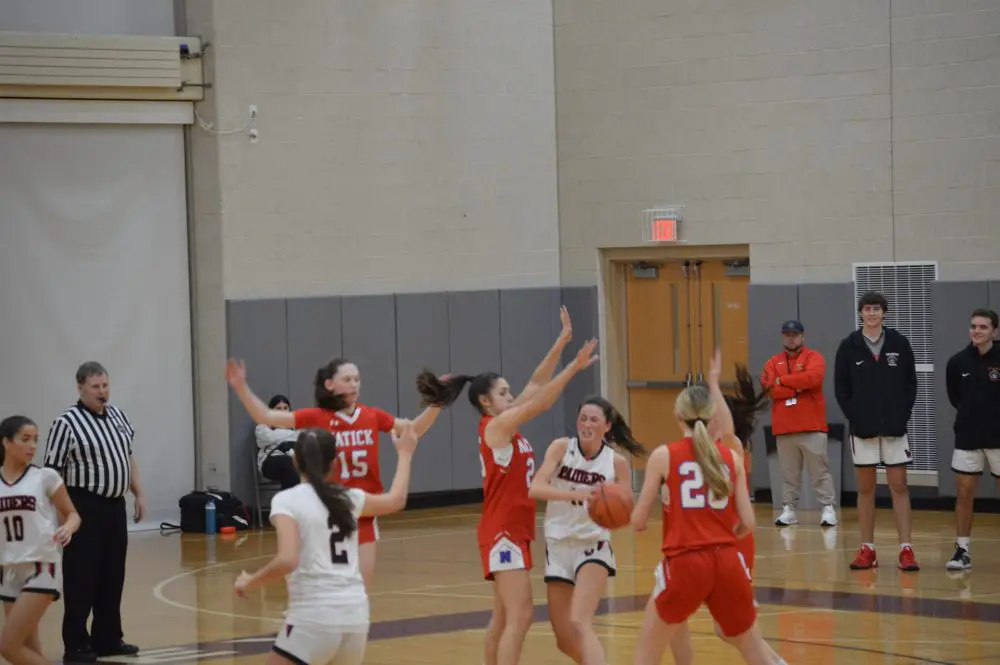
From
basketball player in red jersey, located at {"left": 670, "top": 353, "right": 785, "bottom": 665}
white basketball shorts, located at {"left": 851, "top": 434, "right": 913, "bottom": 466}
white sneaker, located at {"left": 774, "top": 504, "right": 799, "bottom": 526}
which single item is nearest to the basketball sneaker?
white basketball shorts, located at {"left": 851, "top": 434, "right": 913, "bottom": 466}

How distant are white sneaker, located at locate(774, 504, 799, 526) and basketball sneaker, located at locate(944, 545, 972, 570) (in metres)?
3.06

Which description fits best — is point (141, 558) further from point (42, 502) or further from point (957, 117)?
point (957, 117)

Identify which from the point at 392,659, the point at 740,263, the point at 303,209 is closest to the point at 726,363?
the point at 740,263

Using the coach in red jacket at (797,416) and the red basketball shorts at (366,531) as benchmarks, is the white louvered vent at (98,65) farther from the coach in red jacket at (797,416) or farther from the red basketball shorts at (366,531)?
the red basketball shorts at (366,531)

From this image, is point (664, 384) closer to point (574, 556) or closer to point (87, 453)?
point (87, 453)

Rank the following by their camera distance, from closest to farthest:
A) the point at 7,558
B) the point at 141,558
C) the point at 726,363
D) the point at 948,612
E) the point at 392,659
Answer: the point at 7,558
the point at 392,659
the point at 948,612
the point at 141,558
the point at 726,363

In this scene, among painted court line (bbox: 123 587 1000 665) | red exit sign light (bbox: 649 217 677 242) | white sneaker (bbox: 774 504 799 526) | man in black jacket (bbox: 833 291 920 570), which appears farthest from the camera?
red exit sign light (bbox: 649 217 677 242)

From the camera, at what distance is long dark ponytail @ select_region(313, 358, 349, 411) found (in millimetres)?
9109

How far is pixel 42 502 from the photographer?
9180mm

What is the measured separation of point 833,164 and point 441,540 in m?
5.49

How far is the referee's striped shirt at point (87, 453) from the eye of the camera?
1011 cm

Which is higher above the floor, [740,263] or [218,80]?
[218,80]

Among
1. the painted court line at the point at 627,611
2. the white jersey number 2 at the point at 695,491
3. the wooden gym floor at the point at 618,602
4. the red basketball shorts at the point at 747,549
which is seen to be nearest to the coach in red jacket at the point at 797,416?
the wooden gym floor at the point at 618,602

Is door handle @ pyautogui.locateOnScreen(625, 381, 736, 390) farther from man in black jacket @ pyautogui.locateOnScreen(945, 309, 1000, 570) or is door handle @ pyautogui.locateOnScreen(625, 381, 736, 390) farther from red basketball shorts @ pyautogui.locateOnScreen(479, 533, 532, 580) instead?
red basketball shorts @ pyautogui.locateOnScreen(479, 533, 532, 580)
